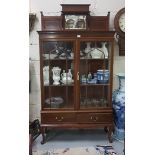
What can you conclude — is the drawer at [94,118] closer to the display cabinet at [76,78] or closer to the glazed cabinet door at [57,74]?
the display cabinet at [76,78]

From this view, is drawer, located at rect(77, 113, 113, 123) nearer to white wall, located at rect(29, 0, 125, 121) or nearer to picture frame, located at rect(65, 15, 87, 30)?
white wall, located at rect(29, 0, 125, 121)

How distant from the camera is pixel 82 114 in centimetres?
330

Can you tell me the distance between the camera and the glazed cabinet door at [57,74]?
3275mm

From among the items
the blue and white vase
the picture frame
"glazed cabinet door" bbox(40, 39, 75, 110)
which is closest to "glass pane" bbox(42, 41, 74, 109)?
"glazed cabinet door" bbox(40, 39, 75, 110)

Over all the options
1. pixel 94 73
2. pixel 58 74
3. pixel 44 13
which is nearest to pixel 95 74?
pixel 94 73

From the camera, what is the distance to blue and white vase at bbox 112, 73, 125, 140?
3.39 meters

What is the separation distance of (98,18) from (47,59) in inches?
37.1

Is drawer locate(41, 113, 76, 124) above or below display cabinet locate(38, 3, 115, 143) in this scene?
below

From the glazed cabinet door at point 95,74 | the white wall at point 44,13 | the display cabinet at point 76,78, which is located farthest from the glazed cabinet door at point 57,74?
the white wall at point 44,13

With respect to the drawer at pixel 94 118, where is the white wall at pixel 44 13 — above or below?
above

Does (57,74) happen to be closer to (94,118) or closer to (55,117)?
(55,117)
